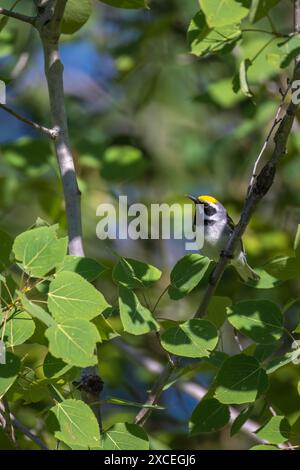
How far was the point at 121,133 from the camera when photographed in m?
6.07

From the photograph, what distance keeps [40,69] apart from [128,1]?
12.1 feet

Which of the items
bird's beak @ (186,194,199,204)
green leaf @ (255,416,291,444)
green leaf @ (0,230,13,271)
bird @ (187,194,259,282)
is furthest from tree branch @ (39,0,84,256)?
bird's beak @ (186,194,199,204)

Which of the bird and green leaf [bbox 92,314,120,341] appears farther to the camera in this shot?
the bird

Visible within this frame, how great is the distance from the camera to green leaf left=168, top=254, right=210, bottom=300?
7.54ft

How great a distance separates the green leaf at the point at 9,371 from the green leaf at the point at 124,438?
0.40 metres

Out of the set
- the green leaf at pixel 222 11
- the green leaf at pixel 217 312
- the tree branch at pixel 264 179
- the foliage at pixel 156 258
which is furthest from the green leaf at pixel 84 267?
the green leaf at pixel 222 11

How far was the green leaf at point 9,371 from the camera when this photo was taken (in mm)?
2004

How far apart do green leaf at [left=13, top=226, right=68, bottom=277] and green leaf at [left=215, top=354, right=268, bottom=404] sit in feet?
1.93

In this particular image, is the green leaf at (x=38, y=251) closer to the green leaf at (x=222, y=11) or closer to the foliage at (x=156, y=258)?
the foliage at (x=156, y=258)

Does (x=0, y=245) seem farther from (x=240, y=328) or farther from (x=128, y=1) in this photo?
(x=128, y=1)

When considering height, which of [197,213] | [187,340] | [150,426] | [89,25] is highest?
[187,340]

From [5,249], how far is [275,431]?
0.93 metres

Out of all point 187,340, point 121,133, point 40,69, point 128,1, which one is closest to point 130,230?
point 128,1

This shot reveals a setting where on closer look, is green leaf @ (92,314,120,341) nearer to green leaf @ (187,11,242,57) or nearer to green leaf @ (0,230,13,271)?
green leaf @ (0,230,13,271)
